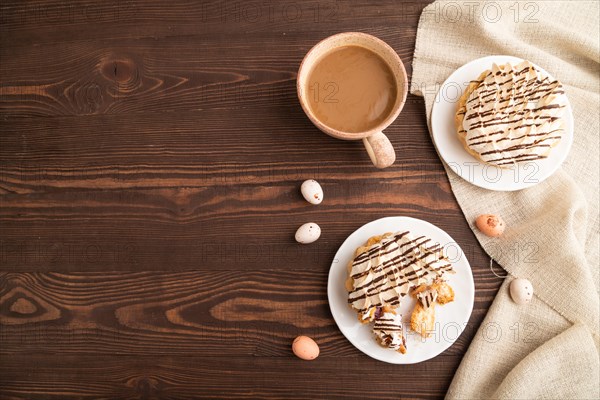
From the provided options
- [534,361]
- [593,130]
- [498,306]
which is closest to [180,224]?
[498,306]

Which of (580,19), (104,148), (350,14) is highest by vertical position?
(104,148)

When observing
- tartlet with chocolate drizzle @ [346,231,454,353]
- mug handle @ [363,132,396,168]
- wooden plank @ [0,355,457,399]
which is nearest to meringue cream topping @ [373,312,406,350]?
tartlet with chocolate drizzle @ [346,231,454,353]

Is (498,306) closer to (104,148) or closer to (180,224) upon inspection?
(180,224)

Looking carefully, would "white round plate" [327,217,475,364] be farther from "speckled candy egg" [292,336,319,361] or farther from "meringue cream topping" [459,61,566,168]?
"meringue cream topping" [459,61,566,168]

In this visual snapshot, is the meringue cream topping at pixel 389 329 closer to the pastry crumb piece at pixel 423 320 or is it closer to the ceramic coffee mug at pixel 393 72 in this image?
the pastry crumb piece at pixel 423 320

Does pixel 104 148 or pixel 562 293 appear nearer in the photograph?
pixel 562 293

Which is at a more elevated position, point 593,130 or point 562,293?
point 593,130

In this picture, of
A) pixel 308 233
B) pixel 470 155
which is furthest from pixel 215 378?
pixel 470 155
